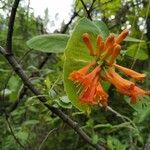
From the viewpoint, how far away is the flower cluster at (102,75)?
2.80 ft

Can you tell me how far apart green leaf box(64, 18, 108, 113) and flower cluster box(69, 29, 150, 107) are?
4cm

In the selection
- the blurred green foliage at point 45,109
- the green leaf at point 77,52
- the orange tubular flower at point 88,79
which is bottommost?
the blurred green foliage at point 45,109

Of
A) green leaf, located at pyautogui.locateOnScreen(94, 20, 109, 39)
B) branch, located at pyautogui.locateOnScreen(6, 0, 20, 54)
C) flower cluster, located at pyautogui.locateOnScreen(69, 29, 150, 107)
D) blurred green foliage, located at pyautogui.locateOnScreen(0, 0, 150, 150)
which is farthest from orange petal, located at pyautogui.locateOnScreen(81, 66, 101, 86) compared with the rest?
blurred green foliage, located at pyautogui.locateOnScreen(0, 0, 150, 150)

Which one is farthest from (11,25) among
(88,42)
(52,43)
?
(88,42)

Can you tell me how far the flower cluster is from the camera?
85 centimetres

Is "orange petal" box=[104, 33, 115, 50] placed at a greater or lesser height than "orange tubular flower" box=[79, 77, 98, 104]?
greater

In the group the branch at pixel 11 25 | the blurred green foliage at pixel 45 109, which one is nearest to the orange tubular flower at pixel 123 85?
the branch at pixel 11 25

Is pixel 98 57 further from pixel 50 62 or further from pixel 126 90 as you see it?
pixel 50 62

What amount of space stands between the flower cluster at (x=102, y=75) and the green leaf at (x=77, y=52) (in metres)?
0.04

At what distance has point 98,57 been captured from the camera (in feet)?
2.97

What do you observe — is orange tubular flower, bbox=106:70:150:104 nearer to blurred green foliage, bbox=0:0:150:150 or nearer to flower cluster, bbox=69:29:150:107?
flower cluster, bbox=69:29:150:107

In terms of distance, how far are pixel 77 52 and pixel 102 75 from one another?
9 centimetres

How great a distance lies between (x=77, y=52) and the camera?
3.17 ft

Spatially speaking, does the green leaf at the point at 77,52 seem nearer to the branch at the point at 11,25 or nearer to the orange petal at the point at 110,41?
the orange petal at the point at 110,41
